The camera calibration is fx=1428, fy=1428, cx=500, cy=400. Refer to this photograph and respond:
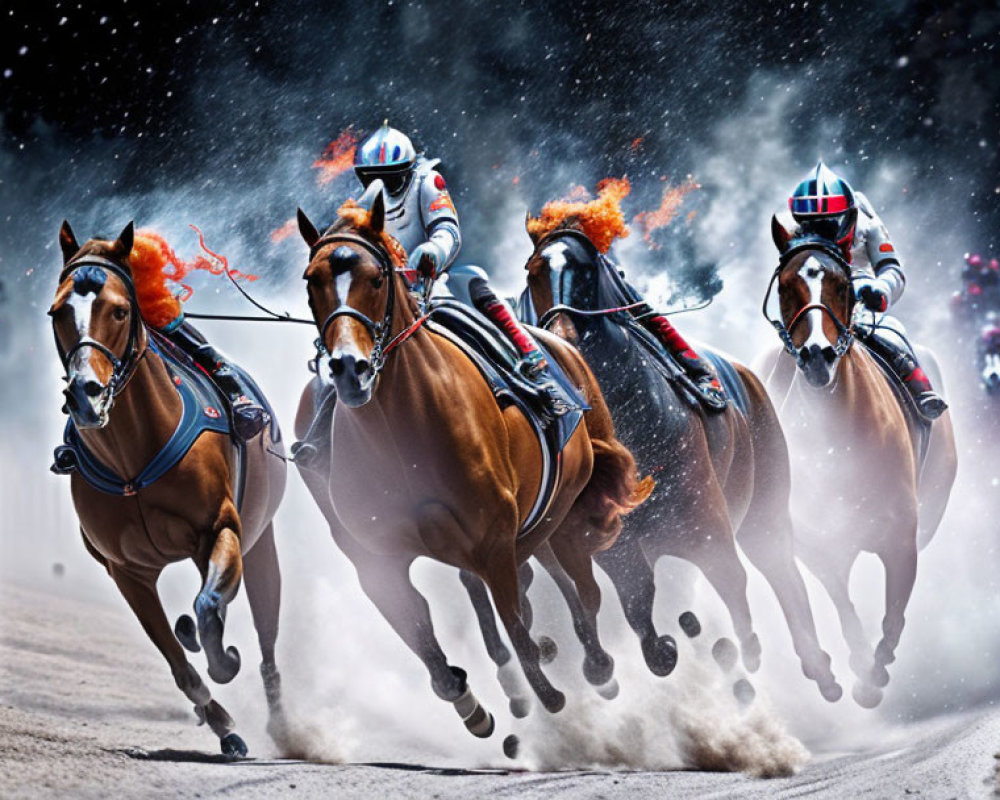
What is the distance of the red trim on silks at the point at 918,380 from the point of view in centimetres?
863

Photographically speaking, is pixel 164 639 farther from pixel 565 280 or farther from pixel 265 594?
pixel 565 280

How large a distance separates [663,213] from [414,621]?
4.26 metres

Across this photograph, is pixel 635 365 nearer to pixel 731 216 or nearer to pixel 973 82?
pixel 731 216

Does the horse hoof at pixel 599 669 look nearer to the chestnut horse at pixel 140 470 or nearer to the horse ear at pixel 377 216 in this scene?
the chestnut horse at pixel 140 470

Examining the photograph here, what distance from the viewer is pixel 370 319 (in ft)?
17.8

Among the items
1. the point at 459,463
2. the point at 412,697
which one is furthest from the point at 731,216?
the point at 459,463

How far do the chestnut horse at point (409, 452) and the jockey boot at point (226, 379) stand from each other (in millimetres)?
532

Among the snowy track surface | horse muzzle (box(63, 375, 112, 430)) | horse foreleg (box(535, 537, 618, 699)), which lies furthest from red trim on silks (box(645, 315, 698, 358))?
horse muzzle (box(63, 375, 112, 430))

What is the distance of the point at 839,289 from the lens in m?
7.41

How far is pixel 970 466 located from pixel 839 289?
13.1 feet

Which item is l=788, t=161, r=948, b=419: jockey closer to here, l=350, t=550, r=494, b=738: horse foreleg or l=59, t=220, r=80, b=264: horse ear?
l=350, t=550, r=494, b=738: horse foreleg

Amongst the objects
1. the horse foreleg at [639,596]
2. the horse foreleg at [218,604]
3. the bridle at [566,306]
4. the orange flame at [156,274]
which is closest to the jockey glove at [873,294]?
the bridle at [566,306]

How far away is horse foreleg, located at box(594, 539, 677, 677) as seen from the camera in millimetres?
7258

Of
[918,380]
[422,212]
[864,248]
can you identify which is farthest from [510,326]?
[918,380]
